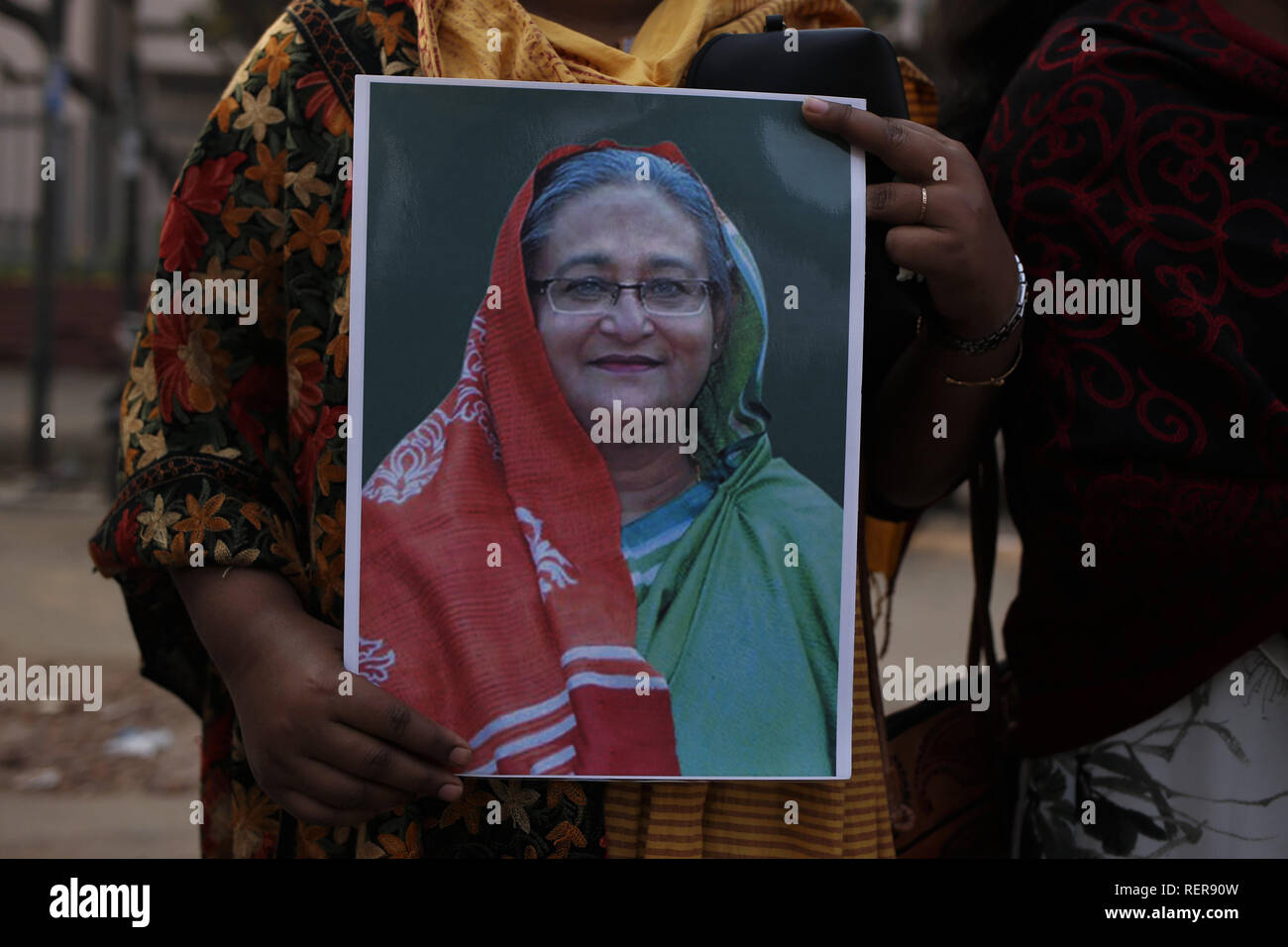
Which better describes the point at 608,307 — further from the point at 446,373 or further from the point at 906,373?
the point at 906,373

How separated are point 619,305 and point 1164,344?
1.79 ft

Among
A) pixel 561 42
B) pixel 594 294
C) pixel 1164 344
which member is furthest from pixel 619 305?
pixel 1164 344

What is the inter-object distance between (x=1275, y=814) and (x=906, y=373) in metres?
0.55

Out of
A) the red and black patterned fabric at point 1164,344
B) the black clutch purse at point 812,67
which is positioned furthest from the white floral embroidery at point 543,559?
the red and black patterned fabric at point 1164,344

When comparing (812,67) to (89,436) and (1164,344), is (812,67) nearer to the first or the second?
(1164,344)

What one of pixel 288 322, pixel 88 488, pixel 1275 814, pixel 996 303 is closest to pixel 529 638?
pixel 288 322

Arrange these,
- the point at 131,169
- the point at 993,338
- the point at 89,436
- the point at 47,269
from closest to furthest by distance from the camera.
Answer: the point at 993,338 < the point at 131,169 < the point at 47,269 < the point at 89,436

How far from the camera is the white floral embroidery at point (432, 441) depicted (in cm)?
99

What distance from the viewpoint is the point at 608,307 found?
992 mm

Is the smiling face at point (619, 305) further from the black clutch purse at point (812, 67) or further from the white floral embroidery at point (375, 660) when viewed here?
the white floral embroidery at point (375, 660)

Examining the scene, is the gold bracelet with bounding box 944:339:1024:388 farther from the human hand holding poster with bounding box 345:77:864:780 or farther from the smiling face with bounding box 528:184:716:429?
the smiling face with bounding box 528:184:716:429

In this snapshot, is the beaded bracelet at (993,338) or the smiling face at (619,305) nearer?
the smiling face at (619,305)

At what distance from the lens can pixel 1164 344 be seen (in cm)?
117

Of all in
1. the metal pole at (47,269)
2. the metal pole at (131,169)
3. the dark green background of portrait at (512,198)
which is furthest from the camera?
the metal pole at (131,169)
